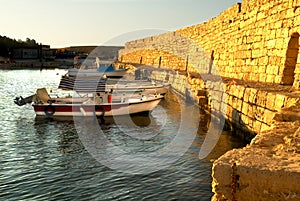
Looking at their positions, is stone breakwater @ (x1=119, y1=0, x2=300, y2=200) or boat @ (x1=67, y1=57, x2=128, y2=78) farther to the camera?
boat @ (x1=67, y1=57, x2=128, y2=78)

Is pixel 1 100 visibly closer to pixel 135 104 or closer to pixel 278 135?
pixel 135 104

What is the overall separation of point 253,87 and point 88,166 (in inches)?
255

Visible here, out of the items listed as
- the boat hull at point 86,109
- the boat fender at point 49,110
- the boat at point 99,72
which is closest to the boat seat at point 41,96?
the boat hull at point 86,109

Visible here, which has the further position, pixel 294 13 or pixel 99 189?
pixel 294 13

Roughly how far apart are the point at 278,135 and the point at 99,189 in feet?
14.4

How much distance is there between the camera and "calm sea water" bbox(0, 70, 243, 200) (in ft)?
23.4

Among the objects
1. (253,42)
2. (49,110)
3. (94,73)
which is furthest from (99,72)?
(253,42)

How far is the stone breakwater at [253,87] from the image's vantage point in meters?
3.85

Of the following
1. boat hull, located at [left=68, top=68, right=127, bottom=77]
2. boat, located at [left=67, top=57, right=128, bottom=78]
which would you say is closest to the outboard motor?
boat, located at [left=67, top=57, right=128, bottom=78]

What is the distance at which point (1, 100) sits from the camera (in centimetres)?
2156

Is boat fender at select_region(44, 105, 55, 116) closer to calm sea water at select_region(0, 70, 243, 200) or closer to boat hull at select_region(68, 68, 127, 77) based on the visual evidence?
calm sea water at select_region(0, 70, 243, 200)

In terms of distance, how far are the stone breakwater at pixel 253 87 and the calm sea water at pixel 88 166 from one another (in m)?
1.82

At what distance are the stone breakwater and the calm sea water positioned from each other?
1.82 m

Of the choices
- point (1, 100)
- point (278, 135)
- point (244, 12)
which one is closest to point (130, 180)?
point (278, 135)
